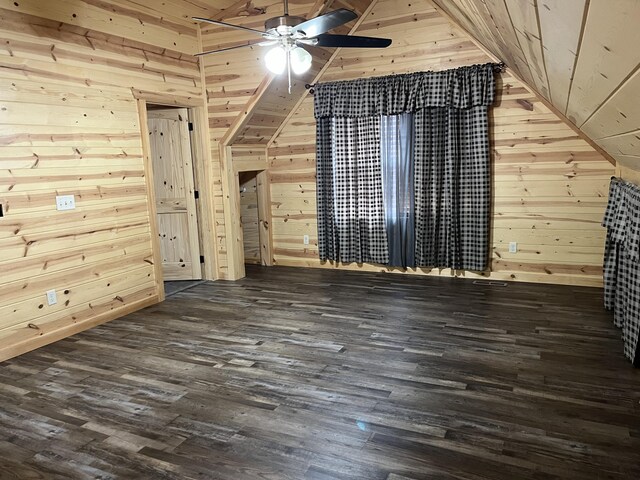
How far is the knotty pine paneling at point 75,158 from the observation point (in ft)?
11.2

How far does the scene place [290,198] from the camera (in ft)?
19.4

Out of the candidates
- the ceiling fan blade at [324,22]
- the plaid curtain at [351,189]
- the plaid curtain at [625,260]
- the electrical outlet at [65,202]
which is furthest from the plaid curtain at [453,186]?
the electrical outlet at [65,202]

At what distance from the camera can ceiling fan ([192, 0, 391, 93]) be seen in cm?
289

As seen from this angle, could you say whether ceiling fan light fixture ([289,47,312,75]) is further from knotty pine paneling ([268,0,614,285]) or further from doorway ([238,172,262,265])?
doorway ([238,172,262,265])

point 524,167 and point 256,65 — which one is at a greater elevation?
Result: point 256,65

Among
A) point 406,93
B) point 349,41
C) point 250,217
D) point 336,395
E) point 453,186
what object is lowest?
point 336,395

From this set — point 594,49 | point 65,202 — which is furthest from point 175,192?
point 594,49

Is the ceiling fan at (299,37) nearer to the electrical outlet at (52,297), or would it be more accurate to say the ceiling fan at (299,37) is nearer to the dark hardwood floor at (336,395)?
the dark hardwood floor at (336,395)

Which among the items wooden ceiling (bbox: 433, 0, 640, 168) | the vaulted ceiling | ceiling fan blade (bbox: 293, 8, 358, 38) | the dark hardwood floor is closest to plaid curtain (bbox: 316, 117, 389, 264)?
the dark hardwood floor

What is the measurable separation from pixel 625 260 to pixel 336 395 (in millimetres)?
2149

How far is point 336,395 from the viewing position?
8.89ft

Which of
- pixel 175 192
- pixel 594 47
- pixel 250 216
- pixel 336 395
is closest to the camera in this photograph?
pixel 594 47

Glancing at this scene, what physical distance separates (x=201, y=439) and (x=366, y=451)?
0.82m

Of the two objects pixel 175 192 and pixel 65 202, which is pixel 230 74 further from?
pixel 65 202
